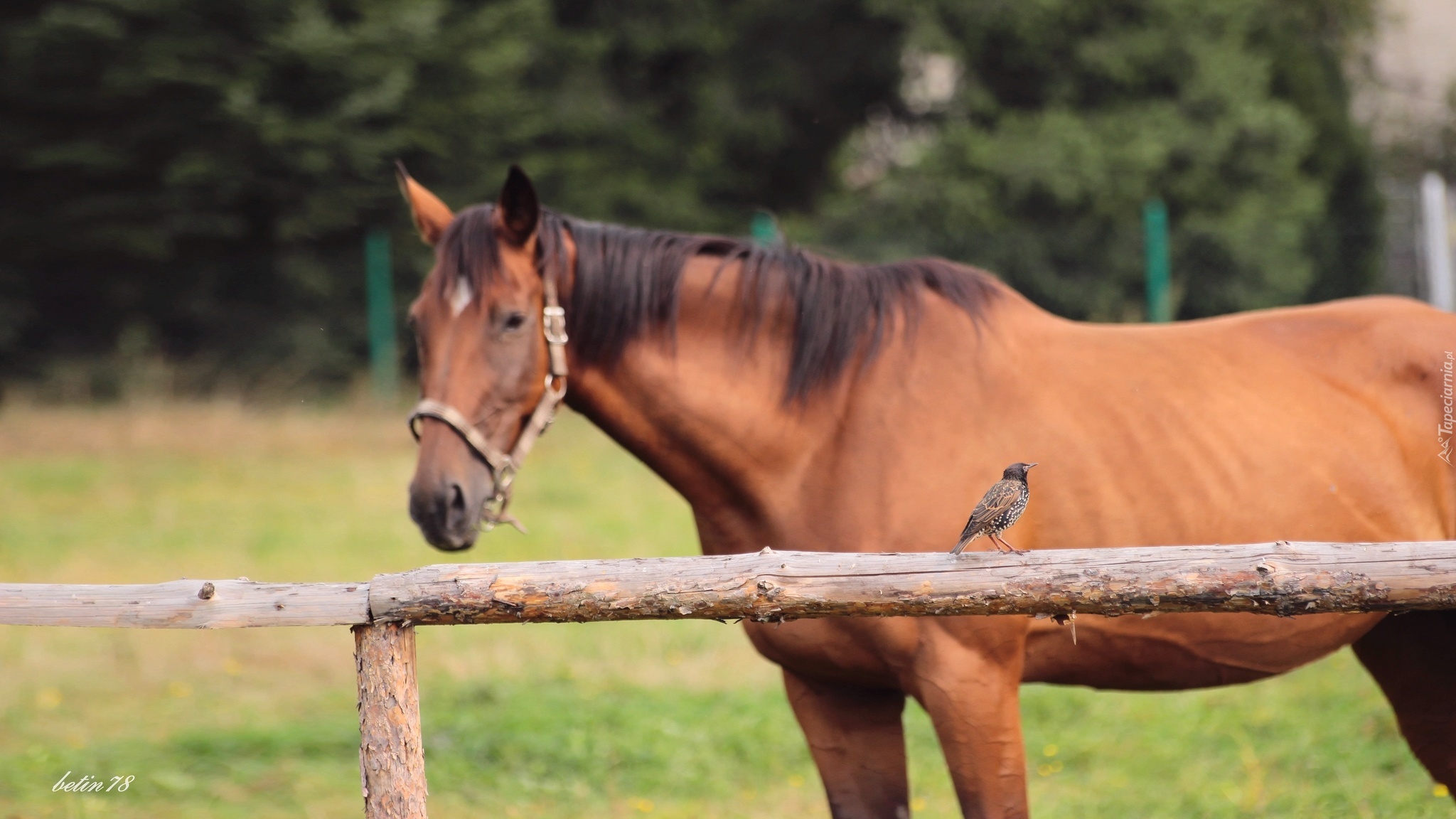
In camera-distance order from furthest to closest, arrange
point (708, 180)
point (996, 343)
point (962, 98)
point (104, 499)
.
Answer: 1. point (708, 180)
2. point (962, 98)
3. point (104, 499)
4. point (996, 343)

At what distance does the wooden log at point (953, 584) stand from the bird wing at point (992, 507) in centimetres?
10

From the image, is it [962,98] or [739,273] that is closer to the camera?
[739,273]

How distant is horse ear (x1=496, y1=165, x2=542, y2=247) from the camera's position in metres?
3.03

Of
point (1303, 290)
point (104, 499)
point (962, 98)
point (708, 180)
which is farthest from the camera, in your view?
point (708, 180)

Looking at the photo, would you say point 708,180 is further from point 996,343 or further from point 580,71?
point 996,343

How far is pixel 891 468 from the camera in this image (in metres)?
2.92

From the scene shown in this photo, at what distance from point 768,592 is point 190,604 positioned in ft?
3.79

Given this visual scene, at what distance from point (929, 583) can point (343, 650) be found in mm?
5231

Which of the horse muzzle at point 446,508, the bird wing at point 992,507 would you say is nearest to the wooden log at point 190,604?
the horse muzzle at point 446,508

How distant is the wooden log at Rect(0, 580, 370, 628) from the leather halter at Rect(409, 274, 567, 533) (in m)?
0.65

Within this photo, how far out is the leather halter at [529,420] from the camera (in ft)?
9.87

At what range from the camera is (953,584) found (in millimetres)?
2215

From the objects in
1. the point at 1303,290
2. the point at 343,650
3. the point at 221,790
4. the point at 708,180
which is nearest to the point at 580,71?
the point at 708,180

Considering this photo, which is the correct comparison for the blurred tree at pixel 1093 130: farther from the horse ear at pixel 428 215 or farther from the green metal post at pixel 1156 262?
the horse ear at pixel 428 215
